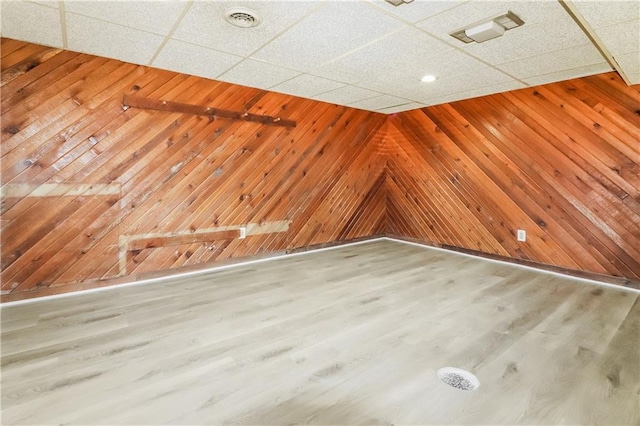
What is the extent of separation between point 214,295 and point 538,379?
8.38ft

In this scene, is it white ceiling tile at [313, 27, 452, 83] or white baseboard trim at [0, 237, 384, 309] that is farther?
white baseboard trim at [0, 237, 384, 309]

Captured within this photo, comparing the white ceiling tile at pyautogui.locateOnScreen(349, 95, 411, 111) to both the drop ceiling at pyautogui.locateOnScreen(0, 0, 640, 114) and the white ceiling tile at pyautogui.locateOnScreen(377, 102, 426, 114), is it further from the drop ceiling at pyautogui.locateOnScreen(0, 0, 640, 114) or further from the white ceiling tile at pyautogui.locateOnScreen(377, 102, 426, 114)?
the drop ceiling at pyautogui.locateOnScreen(0, 0, 640, 114)

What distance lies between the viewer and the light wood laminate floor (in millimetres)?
1498

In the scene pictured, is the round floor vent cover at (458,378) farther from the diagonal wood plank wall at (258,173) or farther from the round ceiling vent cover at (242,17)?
the diagonal wood plank wall at (258,173)

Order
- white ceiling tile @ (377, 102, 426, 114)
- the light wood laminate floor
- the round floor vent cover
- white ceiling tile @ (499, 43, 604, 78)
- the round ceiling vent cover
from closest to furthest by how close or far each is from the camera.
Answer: the light wood laminate floor, the round floor vent cover, the round ceiling vent cover, white ceiling tile @ (499, 43, 604, 78), white ceiling tile @ (377, 102, 426, 114)

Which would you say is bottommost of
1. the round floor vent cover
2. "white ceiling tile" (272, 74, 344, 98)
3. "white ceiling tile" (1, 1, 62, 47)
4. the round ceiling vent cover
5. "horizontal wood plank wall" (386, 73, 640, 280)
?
the round floor vent cover

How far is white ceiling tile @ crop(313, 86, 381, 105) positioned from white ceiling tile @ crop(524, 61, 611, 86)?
1762mm

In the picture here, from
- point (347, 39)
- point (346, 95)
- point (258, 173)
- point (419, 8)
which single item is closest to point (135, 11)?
point (347, 39)

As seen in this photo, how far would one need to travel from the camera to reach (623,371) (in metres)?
1.84

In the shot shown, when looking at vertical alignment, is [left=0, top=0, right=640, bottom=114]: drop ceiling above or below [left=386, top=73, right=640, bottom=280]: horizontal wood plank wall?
above

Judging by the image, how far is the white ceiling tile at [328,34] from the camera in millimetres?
2059

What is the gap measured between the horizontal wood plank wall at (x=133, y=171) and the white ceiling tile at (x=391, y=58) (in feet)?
4.24

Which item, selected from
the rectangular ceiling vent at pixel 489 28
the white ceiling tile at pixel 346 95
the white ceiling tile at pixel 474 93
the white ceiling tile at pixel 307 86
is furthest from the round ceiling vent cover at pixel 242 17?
the white ceiling tile at pixel 474 93

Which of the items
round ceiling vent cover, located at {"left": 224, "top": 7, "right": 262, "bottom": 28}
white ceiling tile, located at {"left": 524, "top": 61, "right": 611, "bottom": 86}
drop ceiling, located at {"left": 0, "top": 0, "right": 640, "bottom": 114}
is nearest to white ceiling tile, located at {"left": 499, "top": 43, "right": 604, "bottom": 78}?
drop ceiling, located at {"left": 0, "top": 0, "right": 640, "bottom": 114}
